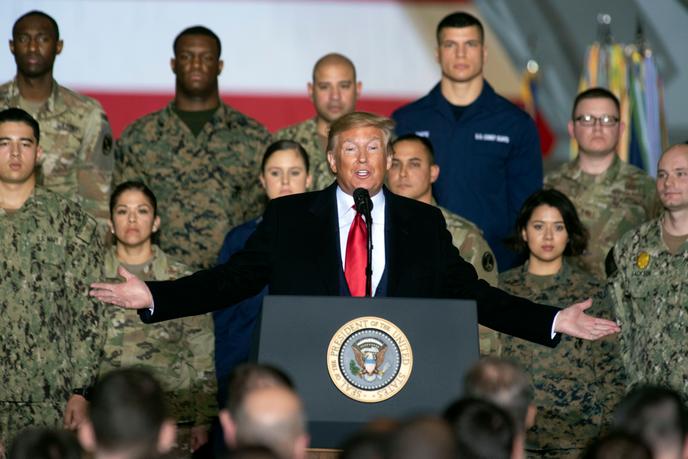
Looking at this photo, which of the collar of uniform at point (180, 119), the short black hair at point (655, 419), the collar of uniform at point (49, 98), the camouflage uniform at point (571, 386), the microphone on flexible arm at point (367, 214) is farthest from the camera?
the collar of uniform at point (180, 119)

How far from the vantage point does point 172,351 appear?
6348 mm

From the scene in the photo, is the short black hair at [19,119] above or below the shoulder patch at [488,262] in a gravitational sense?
above

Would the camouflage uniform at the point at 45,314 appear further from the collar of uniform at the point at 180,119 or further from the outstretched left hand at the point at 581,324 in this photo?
the outstretched left hand at the point at 581,324

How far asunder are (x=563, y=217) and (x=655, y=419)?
9.40 ft

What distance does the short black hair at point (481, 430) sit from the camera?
340 centimetres

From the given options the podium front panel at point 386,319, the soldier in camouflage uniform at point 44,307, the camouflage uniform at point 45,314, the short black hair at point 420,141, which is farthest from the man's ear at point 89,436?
the short black hair at point 420,141

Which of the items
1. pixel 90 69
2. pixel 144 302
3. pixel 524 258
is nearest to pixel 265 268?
pixel 144 302

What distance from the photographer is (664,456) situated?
374 centimetres

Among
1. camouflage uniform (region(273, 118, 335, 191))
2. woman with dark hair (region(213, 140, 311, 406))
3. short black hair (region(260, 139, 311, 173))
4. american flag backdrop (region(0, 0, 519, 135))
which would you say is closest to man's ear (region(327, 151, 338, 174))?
woman with dark hair (region(213, 140, 311, 406))

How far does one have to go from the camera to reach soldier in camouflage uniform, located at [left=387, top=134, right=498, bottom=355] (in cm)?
628

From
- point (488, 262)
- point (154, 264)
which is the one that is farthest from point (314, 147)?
point (488, 262)

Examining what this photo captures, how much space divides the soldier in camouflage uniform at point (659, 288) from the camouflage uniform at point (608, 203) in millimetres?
757

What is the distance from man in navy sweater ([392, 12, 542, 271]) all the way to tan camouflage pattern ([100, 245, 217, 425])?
1317mm

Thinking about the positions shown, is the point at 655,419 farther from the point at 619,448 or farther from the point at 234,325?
the point at 234,325
